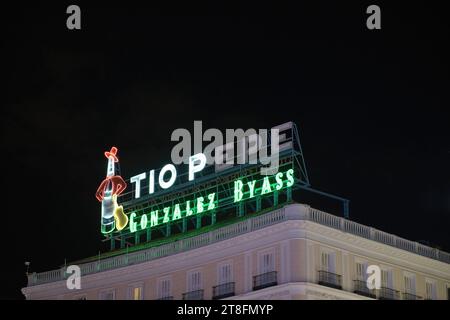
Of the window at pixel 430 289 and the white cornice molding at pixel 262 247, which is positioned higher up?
the white cornice molding at pixel 262 247

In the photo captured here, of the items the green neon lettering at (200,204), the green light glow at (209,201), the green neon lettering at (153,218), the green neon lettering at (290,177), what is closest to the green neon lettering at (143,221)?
the green light glow at (209,201)

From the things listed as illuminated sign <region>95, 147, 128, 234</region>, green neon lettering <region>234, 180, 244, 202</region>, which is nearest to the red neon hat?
illuminated sign <region>95, 147, 128, 234</region>

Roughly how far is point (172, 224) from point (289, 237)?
17298 mm

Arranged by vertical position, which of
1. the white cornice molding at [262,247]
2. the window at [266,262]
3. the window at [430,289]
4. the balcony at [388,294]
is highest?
the white cornice molding at [262,247]

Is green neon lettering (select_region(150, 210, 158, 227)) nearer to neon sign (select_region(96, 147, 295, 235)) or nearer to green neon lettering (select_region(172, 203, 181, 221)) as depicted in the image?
neon sign (select_region(96, 147, 295, 235))

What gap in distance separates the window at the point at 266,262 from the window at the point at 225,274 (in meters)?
2.90

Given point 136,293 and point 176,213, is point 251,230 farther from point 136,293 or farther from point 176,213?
point 176,213

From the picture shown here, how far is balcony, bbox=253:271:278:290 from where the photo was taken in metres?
62.5

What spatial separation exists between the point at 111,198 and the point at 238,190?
580 inches

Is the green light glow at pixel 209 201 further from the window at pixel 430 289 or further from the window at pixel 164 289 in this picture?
the window at pixel 430 289

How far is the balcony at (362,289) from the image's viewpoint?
64.1m
